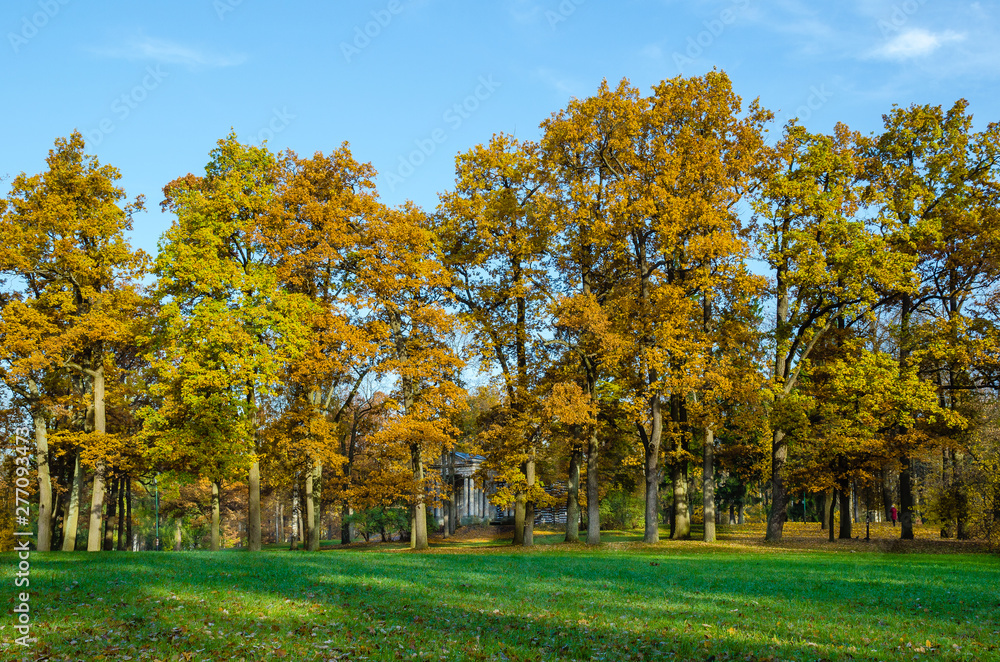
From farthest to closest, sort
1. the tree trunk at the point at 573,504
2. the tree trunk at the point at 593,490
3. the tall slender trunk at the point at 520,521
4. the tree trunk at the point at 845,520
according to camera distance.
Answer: the tree trunk at the point at 845,520, the tall slender trunk at the point at 520,521, the tree trunk at the point at 573,504, the tree trunk at the point at 593,490

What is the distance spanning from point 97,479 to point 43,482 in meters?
2.13

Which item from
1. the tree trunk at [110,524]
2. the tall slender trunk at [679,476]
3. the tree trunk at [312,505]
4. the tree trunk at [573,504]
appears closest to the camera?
the tree trunk at [312,505]

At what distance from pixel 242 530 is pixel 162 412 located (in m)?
67.2

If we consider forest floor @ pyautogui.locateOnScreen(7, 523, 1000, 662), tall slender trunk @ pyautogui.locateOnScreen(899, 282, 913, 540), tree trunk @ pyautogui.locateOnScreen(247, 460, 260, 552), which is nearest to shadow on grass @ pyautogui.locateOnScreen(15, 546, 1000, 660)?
forest floor @ pyautogui.locateOnScreen(7, 523, 1000, 662)

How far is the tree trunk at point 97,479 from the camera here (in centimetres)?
2830

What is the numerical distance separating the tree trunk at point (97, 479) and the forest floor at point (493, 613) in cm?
1179

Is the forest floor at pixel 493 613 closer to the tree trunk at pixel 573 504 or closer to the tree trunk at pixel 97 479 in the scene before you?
the tree trunk at pixel 97 479

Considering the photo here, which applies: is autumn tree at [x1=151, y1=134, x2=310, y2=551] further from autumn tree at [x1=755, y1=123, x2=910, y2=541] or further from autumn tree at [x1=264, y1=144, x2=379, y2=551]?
autumn tree at [x1=755, y1=123, x2=910, y2=541]

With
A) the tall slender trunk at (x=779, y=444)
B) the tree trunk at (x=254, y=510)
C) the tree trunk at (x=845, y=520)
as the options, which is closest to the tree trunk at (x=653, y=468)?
the tall slender trunk at (x=779, y=444)

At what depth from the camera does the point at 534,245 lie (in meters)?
31.3

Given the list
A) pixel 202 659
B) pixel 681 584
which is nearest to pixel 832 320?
pixel 681 584

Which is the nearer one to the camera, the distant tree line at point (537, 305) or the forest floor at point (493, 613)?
the forest floor at point (493, 613)

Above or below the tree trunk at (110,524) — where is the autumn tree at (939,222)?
above

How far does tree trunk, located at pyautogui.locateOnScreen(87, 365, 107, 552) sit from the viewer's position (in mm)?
28297
